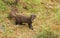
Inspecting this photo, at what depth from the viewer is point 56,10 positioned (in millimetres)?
11742

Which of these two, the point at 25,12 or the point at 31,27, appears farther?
the point at 25,12

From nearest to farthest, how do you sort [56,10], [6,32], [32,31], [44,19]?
[6,32] → [32,31] → [44,19] → [56,10]

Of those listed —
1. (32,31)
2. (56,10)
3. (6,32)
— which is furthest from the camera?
(56,10)

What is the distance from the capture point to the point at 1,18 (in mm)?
9750

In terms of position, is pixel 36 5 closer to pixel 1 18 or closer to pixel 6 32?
pixel 1 18

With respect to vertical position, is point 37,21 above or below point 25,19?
below

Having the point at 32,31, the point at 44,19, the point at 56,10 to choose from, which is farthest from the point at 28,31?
the point at 56,10

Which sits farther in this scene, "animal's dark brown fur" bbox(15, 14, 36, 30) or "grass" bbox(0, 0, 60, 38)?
"animal's dark brown fur" bbox(15, 14, 36, 30)

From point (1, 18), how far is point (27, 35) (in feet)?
5.04

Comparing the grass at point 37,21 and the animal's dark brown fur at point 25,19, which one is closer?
the grass at point 37,21

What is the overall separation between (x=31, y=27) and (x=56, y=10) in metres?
2.72

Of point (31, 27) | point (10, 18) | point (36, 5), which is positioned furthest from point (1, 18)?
point (36, 5)

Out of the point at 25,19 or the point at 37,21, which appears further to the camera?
the point at 37,21

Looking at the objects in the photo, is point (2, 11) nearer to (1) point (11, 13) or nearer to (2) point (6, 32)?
(1) point (11, 13)
